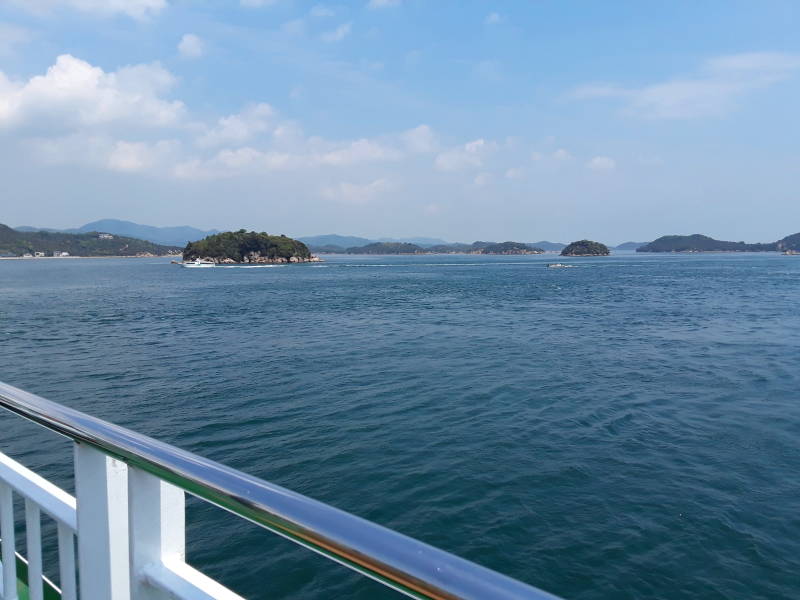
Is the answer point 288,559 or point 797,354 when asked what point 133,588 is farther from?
point 797,354

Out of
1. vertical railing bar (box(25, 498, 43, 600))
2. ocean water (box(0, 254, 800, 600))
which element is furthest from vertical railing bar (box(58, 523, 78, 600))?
ocean water (box(0, 254, 800, 600))

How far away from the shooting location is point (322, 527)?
1059 millimetres

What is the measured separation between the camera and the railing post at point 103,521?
1.55 meters

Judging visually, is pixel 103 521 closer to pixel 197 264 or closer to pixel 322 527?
pixel 322 527

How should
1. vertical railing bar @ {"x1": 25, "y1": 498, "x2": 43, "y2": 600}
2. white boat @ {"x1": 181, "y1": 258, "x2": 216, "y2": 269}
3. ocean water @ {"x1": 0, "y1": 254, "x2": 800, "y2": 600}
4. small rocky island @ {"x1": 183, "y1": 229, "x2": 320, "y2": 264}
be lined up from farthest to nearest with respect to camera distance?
small rocky island @ {"x1": 183, "y1": 229, "x2": 320, "y2": 264} → white boat @ {"x1": 181, "y1": 258, "x2": 216, "y2": 269} → ocean water @ {"x1": 0, "y1": 254, "x2": 800, "y2": 600} → vertical railing bar @ {"x1": 25, "y1": 498, "x2": 43, "y2": 600}

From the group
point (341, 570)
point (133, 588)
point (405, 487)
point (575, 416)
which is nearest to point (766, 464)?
point (575, 416)

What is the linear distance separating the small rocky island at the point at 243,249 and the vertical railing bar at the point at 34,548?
137 meters

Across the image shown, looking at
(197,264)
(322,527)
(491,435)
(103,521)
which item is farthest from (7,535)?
(197,264)

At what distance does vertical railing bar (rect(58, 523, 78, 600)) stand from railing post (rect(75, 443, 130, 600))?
0.59ft

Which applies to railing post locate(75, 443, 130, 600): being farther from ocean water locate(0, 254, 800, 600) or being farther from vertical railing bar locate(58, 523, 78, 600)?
ocean water locate(0, 254, 800, 600)

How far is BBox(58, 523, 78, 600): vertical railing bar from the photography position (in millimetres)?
1750

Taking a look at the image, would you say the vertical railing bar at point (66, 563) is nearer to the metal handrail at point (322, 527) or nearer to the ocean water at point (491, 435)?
the metal handrail at point (322, 527)

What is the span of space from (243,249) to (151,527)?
140 metres

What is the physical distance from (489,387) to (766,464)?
21.4ft
